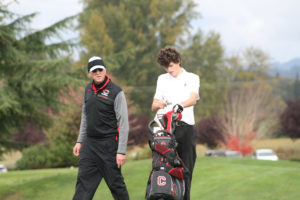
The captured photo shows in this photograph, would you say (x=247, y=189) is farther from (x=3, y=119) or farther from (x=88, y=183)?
(x=3, y=119)

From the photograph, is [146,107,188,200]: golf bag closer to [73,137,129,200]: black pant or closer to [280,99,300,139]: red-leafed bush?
[73,137,129,200]: black pant

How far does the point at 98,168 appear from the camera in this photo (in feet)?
18.4

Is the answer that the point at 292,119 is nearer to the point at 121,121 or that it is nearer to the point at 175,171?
the point at 175,171

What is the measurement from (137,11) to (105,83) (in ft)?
158

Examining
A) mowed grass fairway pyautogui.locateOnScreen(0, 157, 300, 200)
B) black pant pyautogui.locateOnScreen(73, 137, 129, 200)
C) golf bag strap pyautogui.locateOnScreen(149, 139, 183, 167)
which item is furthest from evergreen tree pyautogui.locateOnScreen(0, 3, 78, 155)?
golf bag strap pyautogui.locateOnScreen(149, 139, 183, 167)

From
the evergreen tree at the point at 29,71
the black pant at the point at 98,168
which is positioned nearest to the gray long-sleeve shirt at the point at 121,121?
the black pant at the point at 98,168

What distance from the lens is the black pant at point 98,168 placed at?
550 cm

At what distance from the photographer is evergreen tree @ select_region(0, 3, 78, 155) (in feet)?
44.2

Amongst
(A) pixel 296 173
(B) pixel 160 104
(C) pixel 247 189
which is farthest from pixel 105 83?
(A) pixel 296 173

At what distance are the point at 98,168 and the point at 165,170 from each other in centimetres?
86

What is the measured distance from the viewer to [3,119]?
1422 centimetres

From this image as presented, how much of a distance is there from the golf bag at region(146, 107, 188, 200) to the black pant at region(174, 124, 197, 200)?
0.32m

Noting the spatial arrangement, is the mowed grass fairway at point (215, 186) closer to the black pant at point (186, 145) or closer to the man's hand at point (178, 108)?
the black pant at point (186, 145)

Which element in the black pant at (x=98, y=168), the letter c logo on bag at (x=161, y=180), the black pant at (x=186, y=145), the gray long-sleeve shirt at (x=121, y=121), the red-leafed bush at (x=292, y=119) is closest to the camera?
the letter c logo on bag at (x=161, y=180)
